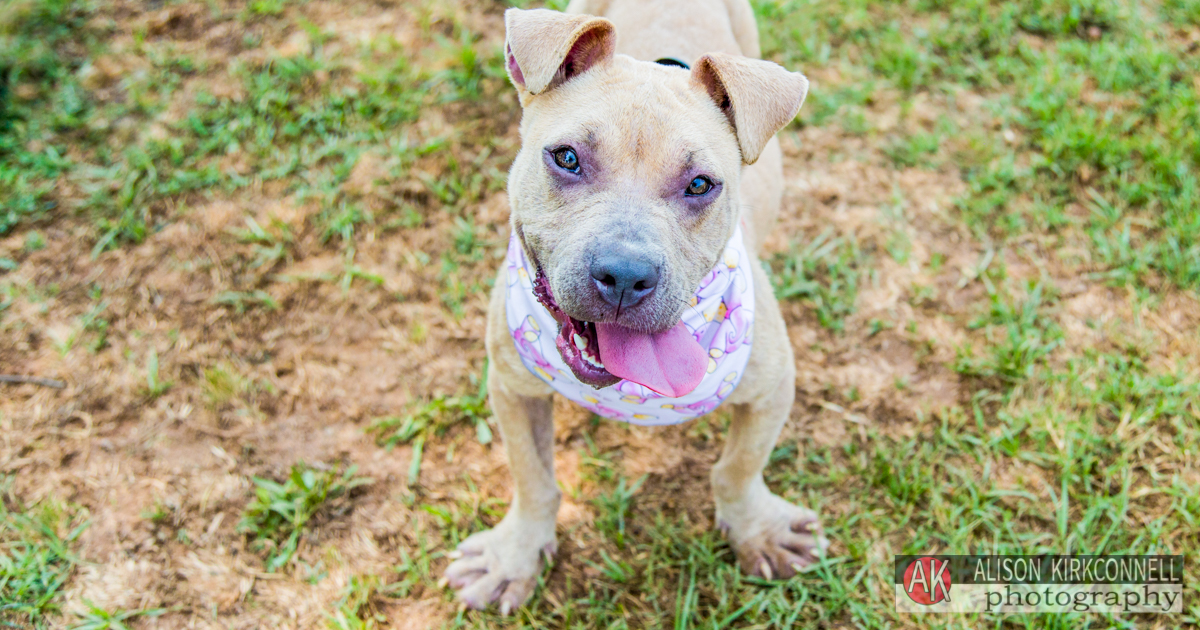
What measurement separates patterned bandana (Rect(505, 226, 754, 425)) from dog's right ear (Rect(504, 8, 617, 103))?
2.16 ft

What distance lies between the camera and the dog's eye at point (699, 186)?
2690 mm

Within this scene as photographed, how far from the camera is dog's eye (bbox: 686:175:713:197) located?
2690 mm

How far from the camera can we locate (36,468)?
13.5 feet

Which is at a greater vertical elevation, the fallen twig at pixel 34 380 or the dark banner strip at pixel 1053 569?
the fallen twig at pixel 34 380

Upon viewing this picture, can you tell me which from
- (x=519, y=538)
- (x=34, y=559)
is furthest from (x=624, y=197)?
(x=34, y=559)

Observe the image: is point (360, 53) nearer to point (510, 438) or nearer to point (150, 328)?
point (150, 328)

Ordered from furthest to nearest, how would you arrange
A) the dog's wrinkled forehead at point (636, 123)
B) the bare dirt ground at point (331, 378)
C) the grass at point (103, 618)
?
the bare dirt ground at point (331, 378) → the grass at point (103, 618) → the dog's wrinkled forehead at point (636, 123)

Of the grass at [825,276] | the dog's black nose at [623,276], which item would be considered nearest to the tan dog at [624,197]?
the dog's black nose at [623,276]

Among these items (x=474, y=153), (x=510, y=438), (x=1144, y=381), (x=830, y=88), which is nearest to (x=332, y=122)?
(x=474, y=153)

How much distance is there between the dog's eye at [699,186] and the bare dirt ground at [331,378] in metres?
1.85

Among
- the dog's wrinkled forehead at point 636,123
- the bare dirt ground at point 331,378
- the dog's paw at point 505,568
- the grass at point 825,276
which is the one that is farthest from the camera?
the grass at point 825,276

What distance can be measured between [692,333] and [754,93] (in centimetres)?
88

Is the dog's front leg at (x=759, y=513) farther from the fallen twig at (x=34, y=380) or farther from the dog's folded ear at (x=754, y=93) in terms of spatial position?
the fallen twig at (x=34, y=380)

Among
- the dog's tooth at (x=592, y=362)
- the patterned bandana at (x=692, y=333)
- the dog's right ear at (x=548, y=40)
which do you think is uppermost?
the dog's right ear at (x=548, y=40)
